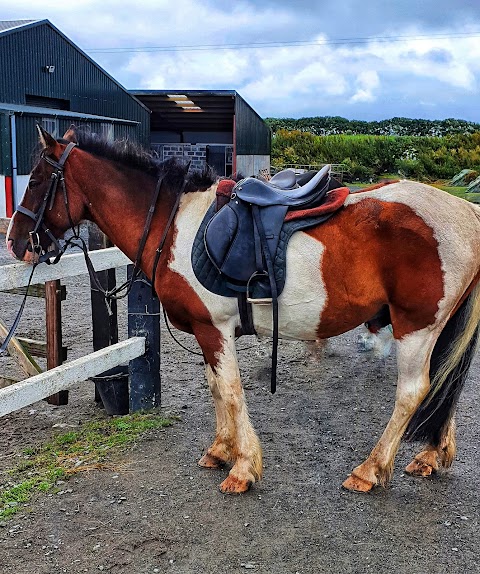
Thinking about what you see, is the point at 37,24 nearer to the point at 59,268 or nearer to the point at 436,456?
the point at 59,268

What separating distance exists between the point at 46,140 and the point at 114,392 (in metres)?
1.95

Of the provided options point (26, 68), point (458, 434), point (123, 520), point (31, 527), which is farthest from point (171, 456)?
point (26, 68)

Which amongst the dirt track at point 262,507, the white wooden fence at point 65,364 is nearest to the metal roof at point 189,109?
the white wooden fence at point 65,364

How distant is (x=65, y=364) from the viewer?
3.95 meters

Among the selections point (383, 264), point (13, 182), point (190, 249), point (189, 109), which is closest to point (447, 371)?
point (383, 264)

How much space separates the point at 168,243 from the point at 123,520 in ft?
4.90

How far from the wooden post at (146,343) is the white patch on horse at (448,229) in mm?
1764

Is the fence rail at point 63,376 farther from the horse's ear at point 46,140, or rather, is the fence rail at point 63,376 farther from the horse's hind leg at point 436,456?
the horse's hind leg at point 436,456

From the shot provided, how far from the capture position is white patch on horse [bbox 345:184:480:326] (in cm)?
340

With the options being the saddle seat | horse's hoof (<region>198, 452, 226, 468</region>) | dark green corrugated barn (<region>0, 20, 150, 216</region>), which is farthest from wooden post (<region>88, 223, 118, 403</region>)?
dark green corrugated barn (<region>0, 20, 150, 216</region>)

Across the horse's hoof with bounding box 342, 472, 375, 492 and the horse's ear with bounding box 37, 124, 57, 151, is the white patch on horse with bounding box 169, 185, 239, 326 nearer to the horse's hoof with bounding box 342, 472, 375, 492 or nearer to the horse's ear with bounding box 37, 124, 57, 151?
the horse's ear with bounding box 37, 124, 57, 151

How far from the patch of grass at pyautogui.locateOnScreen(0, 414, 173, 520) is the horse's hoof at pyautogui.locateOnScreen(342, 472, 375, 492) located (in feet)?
4.60

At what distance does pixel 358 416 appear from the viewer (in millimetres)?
4754

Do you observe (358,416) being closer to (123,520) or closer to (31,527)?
(123,520)
